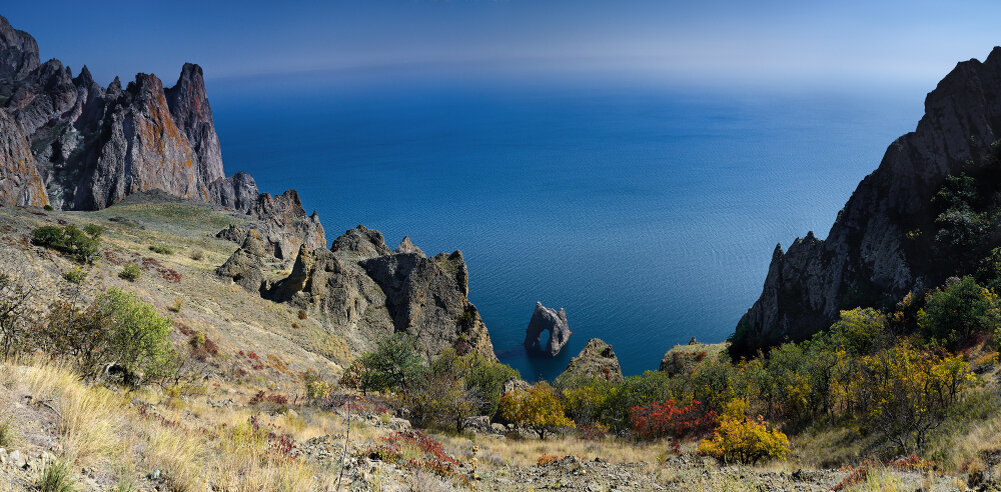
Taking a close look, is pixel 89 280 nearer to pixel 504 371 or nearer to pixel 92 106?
pixel 504 371

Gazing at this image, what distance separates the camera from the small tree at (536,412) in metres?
28.2

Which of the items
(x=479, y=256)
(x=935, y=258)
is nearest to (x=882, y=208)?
(x=935, y=258)

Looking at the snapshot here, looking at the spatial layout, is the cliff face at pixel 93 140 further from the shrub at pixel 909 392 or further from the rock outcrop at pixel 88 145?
the shrub at pixel 909 392

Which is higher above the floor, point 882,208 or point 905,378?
point 882,208

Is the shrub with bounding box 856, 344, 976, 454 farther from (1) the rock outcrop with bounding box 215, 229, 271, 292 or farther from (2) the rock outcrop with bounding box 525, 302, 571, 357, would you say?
(2) the rock outcrop with bounding box 525, 302, 571, 357

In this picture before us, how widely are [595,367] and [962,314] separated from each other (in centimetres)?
2586

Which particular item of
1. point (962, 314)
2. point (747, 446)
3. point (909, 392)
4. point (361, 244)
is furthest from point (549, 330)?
point (909, 392)

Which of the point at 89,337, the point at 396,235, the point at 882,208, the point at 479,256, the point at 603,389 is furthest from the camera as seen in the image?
the point at 396,235

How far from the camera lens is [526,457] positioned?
19.9m

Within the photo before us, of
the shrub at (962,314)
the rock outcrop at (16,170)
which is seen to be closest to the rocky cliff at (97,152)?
the rock outcrop at (16,170)

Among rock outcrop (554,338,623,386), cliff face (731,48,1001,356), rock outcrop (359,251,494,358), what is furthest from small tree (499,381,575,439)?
cliff face (731,48,1001,356)

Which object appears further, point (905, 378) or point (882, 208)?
point (882, 208)

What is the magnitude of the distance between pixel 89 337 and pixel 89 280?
18.7 metres

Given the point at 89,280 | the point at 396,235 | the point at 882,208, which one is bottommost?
the point at 89,280
